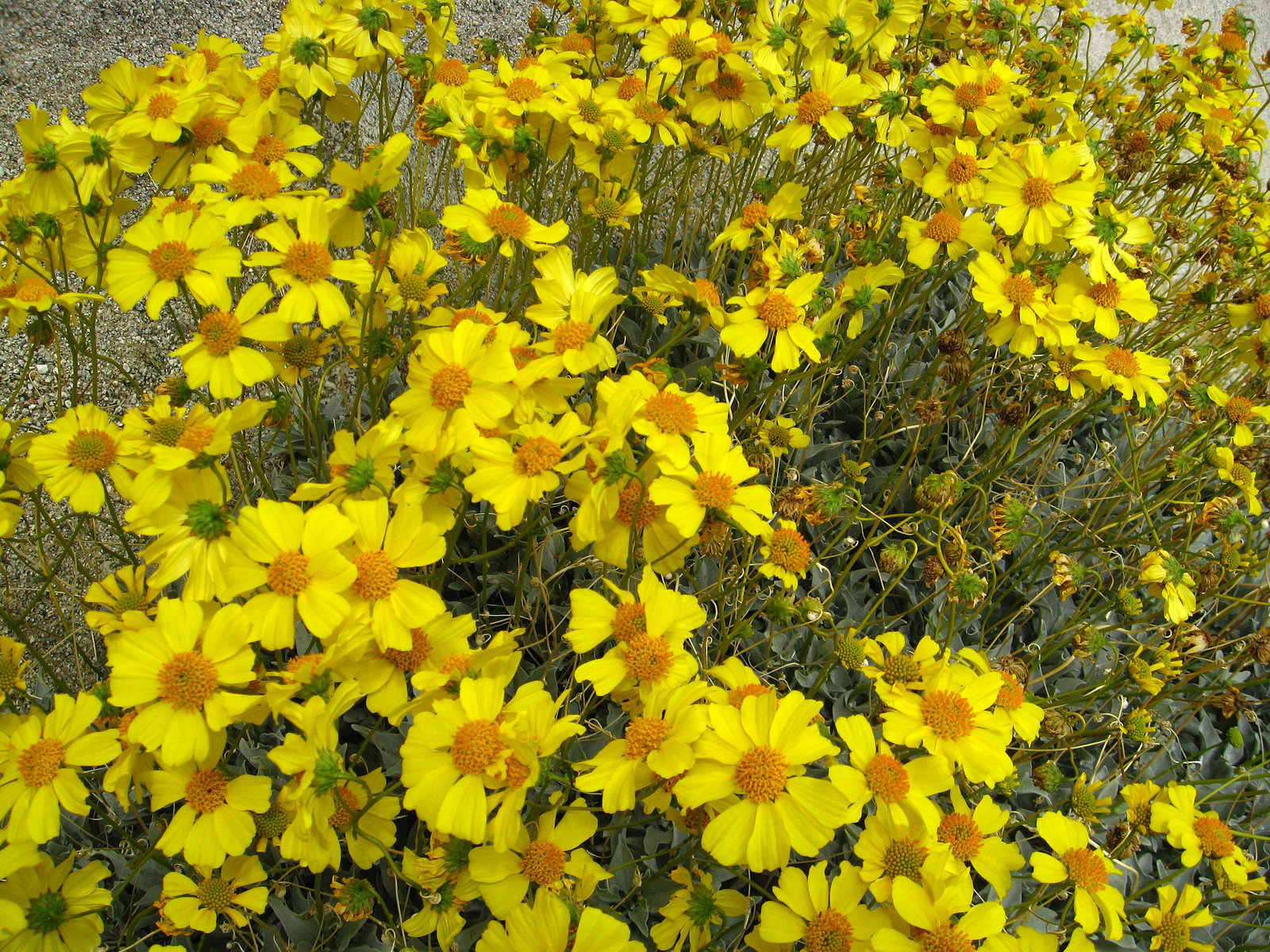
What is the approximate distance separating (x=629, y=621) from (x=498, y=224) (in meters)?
0.90

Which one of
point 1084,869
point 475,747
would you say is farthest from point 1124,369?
point 475,747

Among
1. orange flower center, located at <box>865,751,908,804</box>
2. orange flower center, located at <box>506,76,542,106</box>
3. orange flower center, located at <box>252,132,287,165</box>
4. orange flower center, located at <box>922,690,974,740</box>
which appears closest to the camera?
orange flower center, located at <box>865,751,908,804</box>

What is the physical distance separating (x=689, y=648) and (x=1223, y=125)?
2.44 metres

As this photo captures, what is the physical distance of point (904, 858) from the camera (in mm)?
1200

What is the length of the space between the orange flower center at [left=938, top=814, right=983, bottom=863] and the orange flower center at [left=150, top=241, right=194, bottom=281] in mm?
1565

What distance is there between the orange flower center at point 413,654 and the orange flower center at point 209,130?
1.07 metres

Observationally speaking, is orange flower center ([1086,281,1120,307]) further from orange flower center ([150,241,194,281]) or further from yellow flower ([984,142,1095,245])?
orange flower center ([150,241,194,281])

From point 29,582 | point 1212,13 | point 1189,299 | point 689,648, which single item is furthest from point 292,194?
point 1212,13

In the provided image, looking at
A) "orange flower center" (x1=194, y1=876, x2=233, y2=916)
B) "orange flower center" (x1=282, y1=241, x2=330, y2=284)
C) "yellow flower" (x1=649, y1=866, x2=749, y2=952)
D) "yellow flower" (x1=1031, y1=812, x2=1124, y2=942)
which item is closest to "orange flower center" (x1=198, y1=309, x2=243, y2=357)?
"orange flower center" (x1=282, y1=241, x2=330, y2=284)

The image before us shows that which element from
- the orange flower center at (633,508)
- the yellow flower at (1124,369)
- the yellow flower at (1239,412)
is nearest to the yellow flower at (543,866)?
the orange flower center at (633,508)

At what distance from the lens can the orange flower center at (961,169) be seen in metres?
1.99

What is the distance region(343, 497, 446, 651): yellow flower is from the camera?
1088mm

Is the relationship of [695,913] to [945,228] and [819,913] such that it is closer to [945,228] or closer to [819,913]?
[819,913]

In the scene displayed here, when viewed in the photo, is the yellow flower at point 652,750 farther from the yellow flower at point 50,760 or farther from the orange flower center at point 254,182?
the orange flower center at point 254,182
